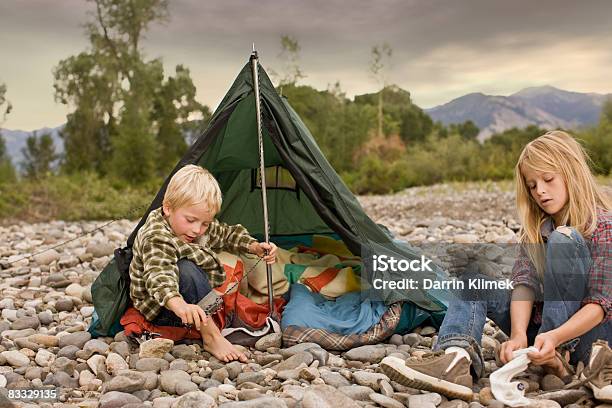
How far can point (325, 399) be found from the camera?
8.37ft

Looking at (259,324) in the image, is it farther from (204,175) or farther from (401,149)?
(401,149)

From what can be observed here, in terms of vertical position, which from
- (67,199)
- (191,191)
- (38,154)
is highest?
(38,154)

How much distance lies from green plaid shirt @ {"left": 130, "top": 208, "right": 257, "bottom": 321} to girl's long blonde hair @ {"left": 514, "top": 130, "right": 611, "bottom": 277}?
5.33ft

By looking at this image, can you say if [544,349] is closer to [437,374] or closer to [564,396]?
[564,396]

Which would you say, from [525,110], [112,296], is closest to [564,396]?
[112,296]

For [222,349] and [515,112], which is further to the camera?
[515,112]

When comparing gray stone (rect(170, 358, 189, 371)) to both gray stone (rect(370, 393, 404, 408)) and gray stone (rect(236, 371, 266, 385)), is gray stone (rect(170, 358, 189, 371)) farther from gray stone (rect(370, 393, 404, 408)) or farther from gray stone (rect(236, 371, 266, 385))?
gray stone (rect(370, 393, 404, 408))

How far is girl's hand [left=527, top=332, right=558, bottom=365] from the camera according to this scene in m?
2.57

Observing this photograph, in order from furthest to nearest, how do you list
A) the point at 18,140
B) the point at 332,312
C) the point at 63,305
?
1. the point at 18,140
2. the point at 63,305
3. the point at 332,312

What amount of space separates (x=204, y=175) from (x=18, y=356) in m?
1.35

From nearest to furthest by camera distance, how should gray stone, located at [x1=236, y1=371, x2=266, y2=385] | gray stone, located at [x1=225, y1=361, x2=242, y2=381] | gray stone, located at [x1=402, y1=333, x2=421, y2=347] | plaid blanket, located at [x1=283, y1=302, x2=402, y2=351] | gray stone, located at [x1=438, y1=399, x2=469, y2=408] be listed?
gray stone, located at [x1=438, y1=399, x2=469, y2=408] < gray stone, located at [x1=236, y1=371, x2=266, y2=385] < gray stone, located at [x1=225, y1=361, x2=242, y2=381] < plaid blanket, located at [x1=283, y1=302, x2=402, y2=351] < gray stone, located at [x1=402, y1=333, x2=421, y2=347]

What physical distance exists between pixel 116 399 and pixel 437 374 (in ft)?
4.36

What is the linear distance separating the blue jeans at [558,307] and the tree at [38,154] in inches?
588

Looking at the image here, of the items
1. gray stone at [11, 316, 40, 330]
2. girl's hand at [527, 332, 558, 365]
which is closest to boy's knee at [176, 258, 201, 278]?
gray stone at [11, 316, 40, 330]
